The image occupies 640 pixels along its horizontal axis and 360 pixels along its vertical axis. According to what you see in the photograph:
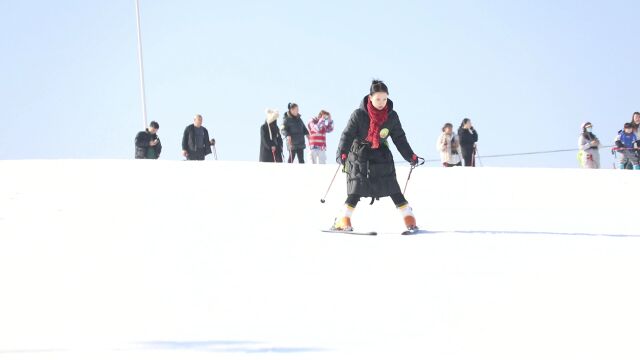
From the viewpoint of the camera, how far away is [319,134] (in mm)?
17734

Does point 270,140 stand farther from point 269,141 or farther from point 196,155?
point 196,155

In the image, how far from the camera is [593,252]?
7.42 m

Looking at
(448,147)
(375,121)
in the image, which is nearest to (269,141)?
(448,147)

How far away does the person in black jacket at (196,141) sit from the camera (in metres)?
17.9

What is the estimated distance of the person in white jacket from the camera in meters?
18.5

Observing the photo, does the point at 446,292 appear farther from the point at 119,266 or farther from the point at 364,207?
the point at 364,207

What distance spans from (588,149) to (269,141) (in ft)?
19.2

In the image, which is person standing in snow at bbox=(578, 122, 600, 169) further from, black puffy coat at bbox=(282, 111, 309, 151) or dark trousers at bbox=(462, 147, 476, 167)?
black puffy coat at bbox=(282, 111, 309, 151)

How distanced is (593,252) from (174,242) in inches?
126

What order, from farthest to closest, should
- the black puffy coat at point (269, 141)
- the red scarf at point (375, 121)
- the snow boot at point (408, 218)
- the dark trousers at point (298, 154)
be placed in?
the dark trousers at point (298, 154), the black puffy coat at point (269, 141), the snow boot at point (408, 218), the red scarf at point (375, 121)

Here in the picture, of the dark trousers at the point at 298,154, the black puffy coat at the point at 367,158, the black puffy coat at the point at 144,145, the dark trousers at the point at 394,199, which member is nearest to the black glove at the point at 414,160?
the black puffy coat at the point at 367,158

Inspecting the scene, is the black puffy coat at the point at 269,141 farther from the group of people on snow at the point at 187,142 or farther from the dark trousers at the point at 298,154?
the group of people on snow at the point at 187,142

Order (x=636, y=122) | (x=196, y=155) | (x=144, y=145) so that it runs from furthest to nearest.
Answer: (x=144, y=145) → (x=196, y=155) → (x=636, y=122)

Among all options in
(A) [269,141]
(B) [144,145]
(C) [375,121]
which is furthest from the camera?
(B) [144,145]
